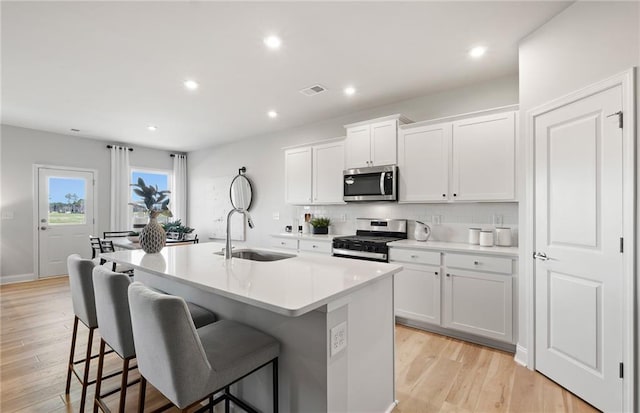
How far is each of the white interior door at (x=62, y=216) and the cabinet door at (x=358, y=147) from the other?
531 cm

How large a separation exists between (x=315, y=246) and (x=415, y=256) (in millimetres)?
1419

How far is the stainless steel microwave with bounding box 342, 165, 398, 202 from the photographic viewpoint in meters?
3.61

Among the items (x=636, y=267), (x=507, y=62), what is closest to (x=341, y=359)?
(x=636, y=267)

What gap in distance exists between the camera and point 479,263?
2.81 meters

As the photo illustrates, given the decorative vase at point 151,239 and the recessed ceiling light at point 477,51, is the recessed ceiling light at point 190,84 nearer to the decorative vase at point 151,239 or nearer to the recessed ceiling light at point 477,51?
the decorative vase at point 151,239

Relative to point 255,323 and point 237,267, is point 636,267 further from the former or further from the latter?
point 237,267

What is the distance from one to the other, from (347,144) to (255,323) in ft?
9.46

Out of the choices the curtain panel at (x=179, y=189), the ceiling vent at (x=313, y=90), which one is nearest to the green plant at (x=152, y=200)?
the ceiling vent at (x=313, y=90)

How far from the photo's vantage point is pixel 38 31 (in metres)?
2.40

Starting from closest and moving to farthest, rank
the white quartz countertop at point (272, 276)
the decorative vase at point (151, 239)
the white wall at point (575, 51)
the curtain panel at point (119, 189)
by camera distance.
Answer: the white quartz countertop at point (272, 276) < the white wall at point (575, 51) < the decorative vase at point (151, 239) < the curtain panel at point (119, 189)

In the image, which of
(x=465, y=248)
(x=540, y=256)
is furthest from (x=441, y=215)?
(x=540, y=256)

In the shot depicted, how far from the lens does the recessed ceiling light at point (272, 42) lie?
98.5 inches

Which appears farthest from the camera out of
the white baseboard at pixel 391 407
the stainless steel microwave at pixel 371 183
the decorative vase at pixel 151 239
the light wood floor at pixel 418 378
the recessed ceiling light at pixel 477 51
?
the stainless steel microwave at pixel 371 183

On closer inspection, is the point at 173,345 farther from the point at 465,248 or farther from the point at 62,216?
the point at 62,216
